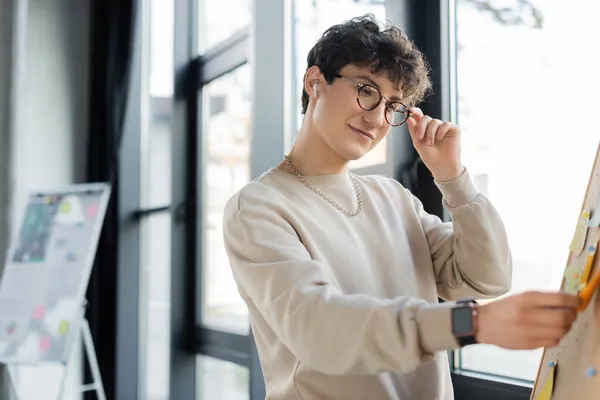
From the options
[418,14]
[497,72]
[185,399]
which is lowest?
[185,399]

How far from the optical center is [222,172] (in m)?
3.07

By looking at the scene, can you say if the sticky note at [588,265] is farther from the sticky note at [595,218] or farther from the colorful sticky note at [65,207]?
the colorful sticky note at [65,207]

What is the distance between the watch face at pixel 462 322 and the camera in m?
0.79

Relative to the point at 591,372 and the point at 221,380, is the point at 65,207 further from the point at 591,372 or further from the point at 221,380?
the point at 591,372

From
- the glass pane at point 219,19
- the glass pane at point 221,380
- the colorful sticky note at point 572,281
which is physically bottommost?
the glass pane at point 221,380

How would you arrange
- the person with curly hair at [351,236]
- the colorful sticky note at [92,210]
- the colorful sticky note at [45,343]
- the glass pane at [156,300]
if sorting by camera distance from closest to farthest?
the person with curly hair at [351,236] → the colorful sticky note at [45,343] → the colorful sticky note at [92,210] → the glass pane at [156,300]

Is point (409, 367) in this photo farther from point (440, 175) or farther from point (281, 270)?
point (440, 175)

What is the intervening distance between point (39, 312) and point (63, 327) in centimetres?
16

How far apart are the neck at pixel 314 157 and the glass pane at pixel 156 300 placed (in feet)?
7.32

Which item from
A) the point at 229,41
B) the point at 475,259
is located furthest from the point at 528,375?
the point at 229,41

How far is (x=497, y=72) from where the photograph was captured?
67.4 inches

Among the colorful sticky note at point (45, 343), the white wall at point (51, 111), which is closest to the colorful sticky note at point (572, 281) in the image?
the colorful sticky note at point (45, 343)

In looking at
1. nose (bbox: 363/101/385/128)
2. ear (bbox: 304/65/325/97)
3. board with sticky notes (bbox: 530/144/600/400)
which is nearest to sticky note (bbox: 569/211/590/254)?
board with sticky notes (bbox: 530/144/600/400)

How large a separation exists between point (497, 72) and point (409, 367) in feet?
3.61
